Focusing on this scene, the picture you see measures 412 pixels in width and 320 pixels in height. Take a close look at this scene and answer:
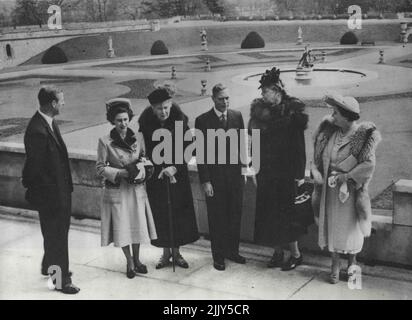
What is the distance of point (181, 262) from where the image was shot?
6.04m

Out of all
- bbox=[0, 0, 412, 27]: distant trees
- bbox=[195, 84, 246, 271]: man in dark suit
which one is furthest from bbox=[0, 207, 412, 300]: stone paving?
bbox=[0, 0, 412, 27]: distant trees

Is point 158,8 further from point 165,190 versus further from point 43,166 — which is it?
point 43,166

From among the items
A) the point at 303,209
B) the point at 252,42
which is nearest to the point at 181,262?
the point at 303,209

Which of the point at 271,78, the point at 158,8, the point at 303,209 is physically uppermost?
the point at 158,8

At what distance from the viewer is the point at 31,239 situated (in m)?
7.08

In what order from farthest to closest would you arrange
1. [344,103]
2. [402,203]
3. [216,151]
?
[216,151], [402,203], [344,103]

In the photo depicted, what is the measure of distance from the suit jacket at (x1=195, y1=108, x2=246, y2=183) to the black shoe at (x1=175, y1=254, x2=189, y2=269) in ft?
2.63

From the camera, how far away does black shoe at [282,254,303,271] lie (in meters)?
5.85

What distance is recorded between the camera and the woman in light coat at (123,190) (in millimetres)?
5688

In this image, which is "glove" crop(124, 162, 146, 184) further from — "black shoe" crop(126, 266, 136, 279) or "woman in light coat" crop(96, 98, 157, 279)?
"black shoe" crop(126, 266, 136, 279)

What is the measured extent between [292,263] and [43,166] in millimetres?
2511

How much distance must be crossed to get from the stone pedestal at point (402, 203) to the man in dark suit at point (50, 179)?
2.99 metres

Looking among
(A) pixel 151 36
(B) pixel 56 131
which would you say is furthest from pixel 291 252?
(A) pixel 151 36

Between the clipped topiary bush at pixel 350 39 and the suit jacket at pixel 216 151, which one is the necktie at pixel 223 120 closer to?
the suit jacket at pixel 216 151
